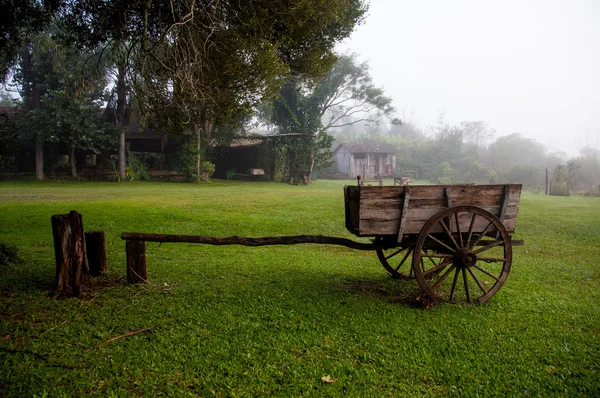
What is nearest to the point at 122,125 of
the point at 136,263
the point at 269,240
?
the point at 136,263

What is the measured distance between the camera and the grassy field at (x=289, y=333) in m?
3.13

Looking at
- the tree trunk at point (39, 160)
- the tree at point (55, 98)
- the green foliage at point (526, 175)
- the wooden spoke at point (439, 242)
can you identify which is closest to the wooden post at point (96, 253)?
the wooden spoke at point (439, 242)

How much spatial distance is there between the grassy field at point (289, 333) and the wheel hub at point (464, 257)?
0.57 m

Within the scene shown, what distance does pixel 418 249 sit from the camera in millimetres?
4543

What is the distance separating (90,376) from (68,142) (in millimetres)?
26565

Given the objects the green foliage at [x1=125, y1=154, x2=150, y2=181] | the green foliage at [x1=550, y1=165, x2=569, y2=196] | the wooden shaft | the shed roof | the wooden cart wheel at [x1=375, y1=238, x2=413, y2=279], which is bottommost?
the wooden cart wheel at [x1=375, y1=238, x2=413, y2=279]

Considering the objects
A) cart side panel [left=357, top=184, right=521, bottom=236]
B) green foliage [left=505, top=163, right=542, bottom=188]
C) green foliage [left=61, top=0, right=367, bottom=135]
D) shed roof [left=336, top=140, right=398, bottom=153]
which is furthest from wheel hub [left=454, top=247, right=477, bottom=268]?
shed roof [left=336, top=140, right=398, bottom=153]

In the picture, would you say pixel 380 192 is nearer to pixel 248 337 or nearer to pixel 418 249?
pixel 418 249

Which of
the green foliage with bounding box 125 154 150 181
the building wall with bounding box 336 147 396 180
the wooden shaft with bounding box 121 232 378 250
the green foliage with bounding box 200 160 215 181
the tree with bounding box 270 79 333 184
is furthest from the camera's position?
the building wall with bounding box 336 147 396 180

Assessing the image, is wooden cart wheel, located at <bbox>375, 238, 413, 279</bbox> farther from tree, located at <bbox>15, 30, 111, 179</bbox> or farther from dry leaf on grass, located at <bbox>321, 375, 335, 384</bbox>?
tree, located at <bbox>15, 30, 111, 179</bbox>

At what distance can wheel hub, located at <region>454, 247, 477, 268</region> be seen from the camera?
184 inches

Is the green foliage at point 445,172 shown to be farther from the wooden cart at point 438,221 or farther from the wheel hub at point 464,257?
the wheel hub at point 464,257

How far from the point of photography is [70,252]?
487cm

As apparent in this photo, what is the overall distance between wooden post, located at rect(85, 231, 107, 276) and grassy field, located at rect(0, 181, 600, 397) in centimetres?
23
